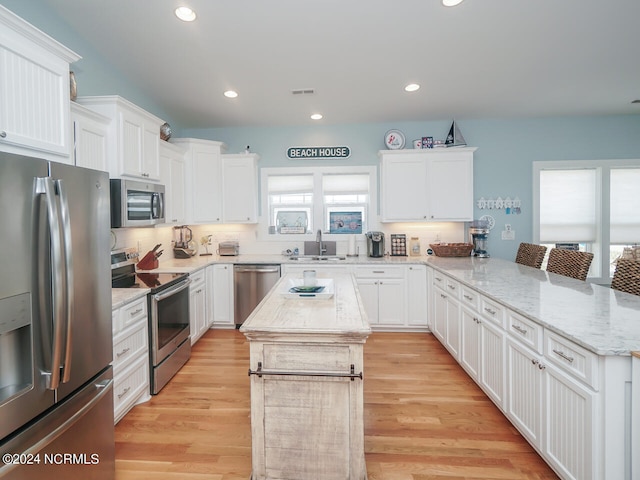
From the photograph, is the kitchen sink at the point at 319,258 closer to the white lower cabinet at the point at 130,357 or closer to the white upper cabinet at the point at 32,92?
the white lower cabinet at the point at 130,357

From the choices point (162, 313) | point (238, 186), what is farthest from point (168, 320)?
point (238, 186)

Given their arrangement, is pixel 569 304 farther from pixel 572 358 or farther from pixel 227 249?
pixel 227 249

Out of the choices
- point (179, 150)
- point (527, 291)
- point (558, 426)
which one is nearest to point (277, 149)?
point (179, 150)

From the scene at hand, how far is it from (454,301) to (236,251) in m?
2.93

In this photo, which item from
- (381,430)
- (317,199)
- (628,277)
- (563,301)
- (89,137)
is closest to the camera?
(563,301)

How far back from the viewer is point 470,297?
2.66 m

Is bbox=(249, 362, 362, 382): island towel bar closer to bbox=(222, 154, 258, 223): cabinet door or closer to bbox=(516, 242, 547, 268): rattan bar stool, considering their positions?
bbox=(516, 242, 547, 268): rattan bar stool

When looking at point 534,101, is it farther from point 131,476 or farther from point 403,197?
point 131,476

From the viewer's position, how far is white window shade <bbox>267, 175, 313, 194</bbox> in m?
4.72

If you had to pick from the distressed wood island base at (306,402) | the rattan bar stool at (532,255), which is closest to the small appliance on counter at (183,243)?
the distressed wood island base at (306,402)

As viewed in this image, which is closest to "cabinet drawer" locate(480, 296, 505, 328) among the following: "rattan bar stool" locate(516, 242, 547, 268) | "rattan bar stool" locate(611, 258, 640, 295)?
"rattan bar stool" locate(611, 258, 640, 295)

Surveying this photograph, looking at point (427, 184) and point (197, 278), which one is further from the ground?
point (427, 184)

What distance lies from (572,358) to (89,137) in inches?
131

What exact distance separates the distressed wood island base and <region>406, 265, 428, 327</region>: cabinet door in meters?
2.59
